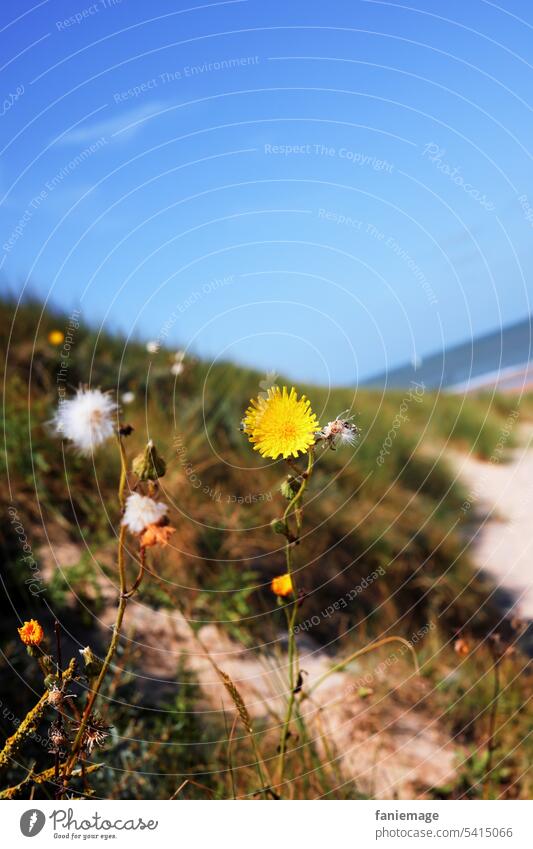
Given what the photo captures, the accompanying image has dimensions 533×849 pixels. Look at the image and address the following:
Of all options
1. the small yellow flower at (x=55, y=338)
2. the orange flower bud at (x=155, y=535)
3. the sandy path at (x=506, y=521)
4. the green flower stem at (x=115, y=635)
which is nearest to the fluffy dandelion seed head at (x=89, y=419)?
the green flower stem at (x=115, y=635)

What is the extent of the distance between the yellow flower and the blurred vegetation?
0.42 meters

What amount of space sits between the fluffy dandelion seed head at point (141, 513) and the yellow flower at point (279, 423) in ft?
0.57

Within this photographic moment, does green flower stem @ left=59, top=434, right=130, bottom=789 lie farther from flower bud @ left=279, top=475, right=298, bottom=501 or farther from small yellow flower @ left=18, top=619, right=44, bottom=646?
flower bud @ left=279, top=475, right=298, bottom=501

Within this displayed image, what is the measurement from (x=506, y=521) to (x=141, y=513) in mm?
5068

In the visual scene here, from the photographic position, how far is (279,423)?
1147 millimetres

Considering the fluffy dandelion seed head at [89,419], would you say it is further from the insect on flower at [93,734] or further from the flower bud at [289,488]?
the insect on flower at [93,734]

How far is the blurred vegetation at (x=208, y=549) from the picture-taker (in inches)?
82.2

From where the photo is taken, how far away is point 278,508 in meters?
3.40

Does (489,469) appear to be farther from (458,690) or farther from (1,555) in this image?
(1,555)

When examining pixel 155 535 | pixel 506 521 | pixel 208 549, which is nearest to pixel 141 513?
pixel 155 535
